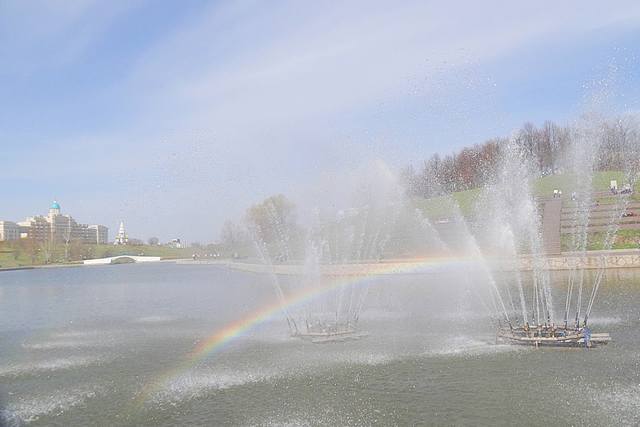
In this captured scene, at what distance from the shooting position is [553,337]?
21953 millimetres

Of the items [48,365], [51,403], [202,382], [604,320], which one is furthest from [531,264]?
[51,403]

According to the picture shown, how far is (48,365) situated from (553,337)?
21.3 meters

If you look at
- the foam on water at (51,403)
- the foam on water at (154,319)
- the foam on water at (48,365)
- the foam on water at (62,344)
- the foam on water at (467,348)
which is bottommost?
the foam on water at (51,403)

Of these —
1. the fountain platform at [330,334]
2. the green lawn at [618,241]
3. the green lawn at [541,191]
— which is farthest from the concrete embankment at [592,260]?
the fountain platform at [330,334]

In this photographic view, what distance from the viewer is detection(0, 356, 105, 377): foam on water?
2248 cm

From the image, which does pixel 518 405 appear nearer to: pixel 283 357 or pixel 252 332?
pixel 283 357

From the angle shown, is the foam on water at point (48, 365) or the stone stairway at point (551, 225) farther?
the stone stairway at point (551, 225)

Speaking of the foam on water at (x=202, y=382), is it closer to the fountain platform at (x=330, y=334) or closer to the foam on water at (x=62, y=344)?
the fountain platform at (x=330, y=334)

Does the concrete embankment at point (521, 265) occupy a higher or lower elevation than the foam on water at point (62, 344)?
higher

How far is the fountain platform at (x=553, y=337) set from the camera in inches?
841

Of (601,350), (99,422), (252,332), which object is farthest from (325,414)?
(252,332)

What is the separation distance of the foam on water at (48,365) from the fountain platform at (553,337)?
697 inches

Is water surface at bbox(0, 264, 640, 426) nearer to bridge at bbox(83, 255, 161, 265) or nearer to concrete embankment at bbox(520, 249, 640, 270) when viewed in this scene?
concrete embankment at bbox(520, 249, 640, 270)

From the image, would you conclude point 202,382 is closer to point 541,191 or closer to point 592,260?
point 592,260
